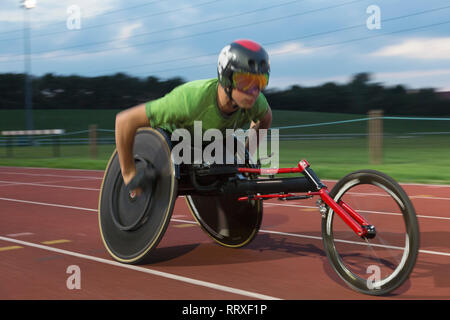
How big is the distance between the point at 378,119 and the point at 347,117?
5309cm

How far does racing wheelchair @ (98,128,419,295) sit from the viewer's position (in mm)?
4102

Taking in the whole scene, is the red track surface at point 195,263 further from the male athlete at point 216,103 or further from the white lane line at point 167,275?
the male athlete at point 216,103

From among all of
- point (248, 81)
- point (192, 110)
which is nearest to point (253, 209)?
point (192, 110)

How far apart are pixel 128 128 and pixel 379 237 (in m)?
2.25

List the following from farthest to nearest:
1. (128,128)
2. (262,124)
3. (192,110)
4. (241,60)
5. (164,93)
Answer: (164,93), (262,124), (128,128), (192,110), (241,60)

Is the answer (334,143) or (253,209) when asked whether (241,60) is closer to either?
(253,209)

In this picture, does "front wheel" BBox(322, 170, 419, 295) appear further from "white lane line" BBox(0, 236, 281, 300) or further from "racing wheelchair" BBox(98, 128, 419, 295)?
"white lane line" BBox(0, 236, 281, 300)

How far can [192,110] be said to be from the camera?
4.89 meters

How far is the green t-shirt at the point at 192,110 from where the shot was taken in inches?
193

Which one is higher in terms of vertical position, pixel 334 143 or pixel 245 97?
pixel 334 143

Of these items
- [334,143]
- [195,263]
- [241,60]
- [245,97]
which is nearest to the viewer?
[241,60]

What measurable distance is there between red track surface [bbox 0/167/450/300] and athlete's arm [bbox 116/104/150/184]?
3.09 ft

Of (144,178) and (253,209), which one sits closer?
(144,178)

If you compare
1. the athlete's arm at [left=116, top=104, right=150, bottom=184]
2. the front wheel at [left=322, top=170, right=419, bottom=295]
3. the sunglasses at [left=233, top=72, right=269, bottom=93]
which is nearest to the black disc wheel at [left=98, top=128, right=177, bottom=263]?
the athlete's arm at [left=116, top=104, right=150, bottom=184]
